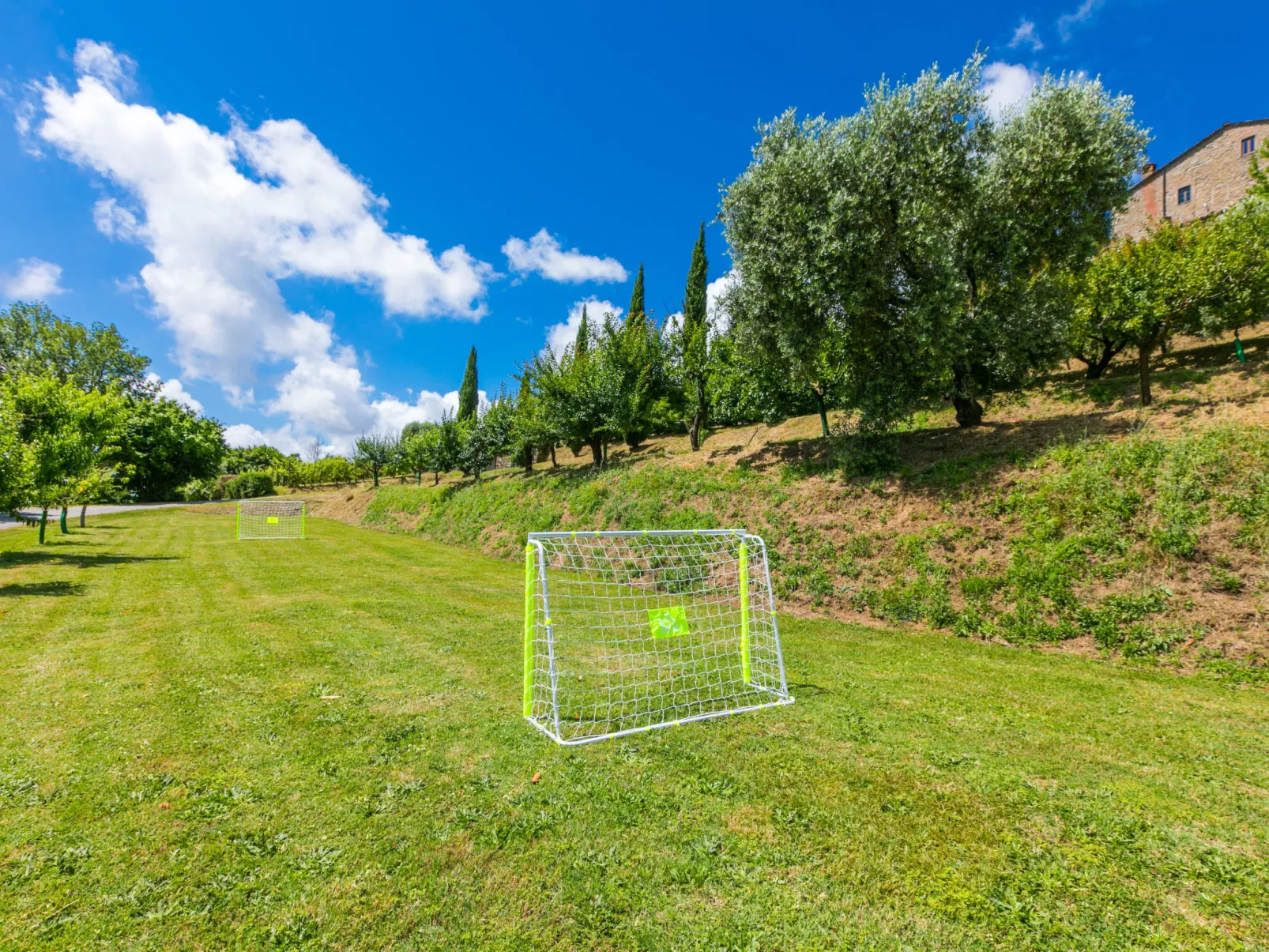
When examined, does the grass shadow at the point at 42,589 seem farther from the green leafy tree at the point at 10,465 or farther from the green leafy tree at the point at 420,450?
the green leafy tree at the point at 420,450

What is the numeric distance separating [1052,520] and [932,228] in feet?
24.3

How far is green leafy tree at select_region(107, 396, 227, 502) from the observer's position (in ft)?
133

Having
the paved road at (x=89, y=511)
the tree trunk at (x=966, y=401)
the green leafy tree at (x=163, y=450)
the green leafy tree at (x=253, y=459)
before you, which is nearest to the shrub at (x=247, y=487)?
the green leafy tree at (x=163, y=450)

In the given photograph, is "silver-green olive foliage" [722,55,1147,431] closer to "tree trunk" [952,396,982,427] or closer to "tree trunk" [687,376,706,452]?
"tree trunk" [952,396,982,427]

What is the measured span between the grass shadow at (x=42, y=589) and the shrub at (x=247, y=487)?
Result: 45470 mm

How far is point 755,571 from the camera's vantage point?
32.6ft

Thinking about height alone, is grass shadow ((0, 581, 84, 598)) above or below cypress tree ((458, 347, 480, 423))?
below

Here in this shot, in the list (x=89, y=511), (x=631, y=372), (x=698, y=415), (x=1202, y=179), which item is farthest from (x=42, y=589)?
(x=1202, y=179)

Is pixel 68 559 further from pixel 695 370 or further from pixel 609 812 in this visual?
pixel 695 370

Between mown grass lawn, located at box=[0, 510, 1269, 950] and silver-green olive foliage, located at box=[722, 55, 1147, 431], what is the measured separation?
8689 millimetres

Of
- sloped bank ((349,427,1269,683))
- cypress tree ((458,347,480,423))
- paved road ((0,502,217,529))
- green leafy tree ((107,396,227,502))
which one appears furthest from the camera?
cypress tree ((458,347,480,423))

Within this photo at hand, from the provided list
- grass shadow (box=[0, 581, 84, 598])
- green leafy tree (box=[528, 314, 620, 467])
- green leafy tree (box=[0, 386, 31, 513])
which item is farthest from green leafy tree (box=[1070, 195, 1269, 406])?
green leafy tree (box=[0, 386, 31, 513])

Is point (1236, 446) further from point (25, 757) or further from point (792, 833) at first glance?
point (25, 757)

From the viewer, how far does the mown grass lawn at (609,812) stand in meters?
2.65
